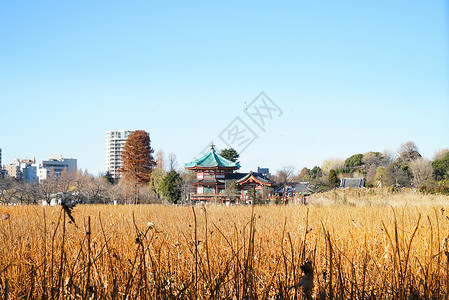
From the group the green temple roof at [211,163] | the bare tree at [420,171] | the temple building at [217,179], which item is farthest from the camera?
the bare tree at [420,171]

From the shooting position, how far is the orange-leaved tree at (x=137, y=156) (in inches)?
1681

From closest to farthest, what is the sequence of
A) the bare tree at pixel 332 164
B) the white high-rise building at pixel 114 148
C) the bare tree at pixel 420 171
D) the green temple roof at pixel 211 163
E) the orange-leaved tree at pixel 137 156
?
the green temple roof at pixel 211 163
the bare tree at pixel 420 171
the orange-leaved tree at pixel 137 156
the bare tree at pixel 332 164
the white high-rise building at pixel 114 148

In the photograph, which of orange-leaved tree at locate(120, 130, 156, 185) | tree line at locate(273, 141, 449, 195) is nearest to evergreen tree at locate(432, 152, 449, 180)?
tree line at locate(273, 141, 449, 195)

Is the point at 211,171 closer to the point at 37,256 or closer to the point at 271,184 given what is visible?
the point at 271,184

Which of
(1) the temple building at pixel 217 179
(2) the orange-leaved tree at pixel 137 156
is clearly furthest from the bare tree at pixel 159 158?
(1) the temple building at pixel 217 179

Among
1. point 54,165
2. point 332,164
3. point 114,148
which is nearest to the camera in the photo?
point 332,164

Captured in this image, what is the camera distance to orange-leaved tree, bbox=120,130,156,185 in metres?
42.7

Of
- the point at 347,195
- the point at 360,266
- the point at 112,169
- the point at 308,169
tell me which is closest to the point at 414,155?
the point at 308,169

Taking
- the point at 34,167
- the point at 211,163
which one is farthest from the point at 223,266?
the point at 34,167

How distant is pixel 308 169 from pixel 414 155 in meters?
19.8

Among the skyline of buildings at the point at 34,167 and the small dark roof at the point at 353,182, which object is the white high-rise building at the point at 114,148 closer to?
the skyline of buildings at the point at 34,167

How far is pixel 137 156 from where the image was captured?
4300cm

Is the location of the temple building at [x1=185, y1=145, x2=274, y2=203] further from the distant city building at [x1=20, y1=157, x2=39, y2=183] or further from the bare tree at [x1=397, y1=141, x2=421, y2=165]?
the distant city building at [x1=20, y1=157, x2=39, y2=183]

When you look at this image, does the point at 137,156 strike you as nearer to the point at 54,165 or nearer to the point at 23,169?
the point at 23,169
